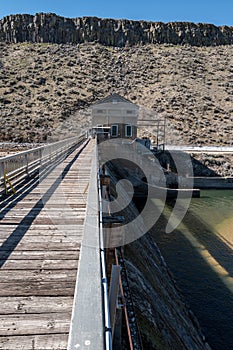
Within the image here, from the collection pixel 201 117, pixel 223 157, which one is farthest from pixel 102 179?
pixel 201 117

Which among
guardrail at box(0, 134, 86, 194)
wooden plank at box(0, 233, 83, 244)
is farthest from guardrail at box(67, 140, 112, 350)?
guardrail at box(0, 134, 86, 194)

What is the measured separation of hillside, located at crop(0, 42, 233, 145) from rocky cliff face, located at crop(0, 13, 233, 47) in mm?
4194

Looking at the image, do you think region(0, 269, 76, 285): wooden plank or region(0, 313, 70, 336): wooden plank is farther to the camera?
region(0, 269, 76, 285): wooden plank

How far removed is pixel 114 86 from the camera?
6900 centimetres

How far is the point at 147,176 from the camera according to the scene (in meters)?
34.8

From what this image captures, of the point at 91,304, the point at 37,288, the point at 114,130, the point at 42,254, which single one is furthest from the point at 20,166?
the point at 114,130

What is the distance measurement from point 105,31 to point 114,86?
3403cm

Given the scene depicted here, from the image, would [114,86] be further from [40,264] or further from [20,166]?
[40,264]

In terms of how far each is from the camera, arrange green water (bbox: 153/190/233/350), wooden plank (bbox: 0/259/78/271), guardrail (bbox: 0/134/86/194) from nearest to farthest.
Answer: wooden plank (bbox: 0/259/78/271), guardrail (bbox: 0/134/86/194), green water (bbox: 153/190/233/350)

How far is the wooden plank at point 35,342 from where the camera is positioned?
2.65m

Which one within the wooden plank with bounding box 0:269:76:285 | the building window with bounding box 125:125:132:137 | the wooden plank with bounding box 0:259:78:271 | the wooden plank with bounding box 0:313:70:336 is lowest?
the wooden plank with bounding box 0:313:70:336

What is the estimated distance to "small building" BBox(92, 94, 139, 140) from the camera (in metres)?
36.9

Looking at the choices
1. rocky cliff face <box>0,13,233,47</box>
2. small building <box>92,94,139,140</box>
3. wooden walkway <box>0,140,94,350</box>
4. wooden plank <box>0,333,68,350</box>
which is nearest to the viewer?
wooden plank <box>0,333,68,350</box>

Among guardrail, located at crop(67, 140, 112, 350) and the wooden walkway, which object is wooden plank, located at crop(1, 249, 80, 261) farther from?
guardrail, located at crop(67, 140, 112, 350)
